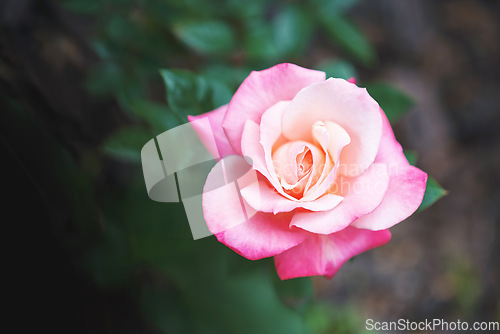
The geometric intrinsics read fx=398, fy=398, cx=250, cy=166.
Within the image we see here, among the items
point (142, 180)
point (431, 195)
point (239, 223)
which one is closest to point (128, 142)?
point (142, 180)

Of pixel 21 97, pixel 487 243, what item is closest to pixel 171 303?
pixel 21 97

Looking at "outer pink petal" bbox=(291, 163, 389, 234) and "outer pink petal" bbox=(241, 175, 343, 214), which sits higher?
"outer pink petal" bbox=(241, 175, 343, 214)

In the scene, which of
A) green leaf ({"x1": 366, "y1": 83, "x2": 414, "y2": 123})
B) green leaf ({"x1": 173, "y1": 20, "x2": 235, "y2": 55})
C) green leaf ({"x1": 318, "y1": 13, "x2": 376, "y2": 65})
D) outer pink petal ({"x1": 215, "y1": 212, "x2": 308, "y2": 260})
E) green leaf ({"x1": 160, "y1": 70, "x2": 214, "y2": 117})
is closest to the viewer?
outer pink petal ({"x1": 215, "y1": 212, "x2": 308, "y2": 260})

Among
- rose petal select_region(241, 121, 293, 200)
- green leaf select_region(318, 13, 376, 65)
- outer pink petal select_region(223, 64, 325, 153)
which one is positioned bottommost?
rose petal select_region(241, 121, 293, 200)

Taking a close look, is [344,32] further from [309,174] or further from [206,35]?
[309,174]

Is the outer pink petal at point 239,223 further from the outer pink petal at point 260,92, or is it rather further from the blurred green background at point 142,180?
the blurred green background at point 142,180

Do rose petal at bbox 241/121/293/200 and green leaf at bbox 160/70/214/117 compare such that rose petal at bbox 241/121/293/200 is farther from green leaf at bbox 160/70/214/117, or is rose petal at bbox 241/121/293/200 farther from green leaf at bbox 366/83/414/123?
green leaf at bbox 366/83/414/123

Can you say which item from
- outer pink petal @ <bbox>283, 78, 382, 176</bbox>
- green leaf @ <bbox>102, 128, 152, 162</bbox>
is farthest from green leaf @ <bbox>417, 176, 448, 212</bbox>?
green leaf @ <bbox>102, 128, 152, 162</bbox>

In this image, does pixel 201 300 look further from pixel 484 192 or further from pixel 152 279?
pixel 484 192

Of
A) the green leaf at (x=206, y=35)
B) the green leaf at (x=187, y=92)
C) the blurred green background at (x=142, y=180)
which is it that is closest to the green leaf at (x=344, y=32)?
the blurred green background at (x=142, y=180)
